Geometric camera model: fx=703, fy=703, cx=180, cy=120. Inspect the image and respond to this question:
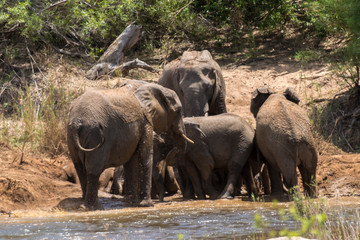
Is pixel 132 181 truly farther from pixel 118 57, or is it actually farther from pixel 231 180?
pixel 118 57

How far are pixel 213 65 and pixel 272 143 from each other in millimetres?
3444

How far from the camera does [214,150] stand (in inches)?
440

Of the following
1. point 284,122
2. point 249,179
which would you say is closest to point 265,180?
point 249,179

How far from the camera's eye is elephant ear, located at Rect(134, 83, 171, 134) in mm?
9891

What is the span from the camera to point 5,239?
720cm

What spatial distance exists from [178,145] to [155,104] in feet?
3.20

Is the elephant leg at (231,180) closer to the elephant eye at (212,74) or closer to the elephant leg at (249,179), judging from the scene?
the elephant leg at (249,179)

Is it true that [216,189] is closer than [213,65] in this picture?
Yes

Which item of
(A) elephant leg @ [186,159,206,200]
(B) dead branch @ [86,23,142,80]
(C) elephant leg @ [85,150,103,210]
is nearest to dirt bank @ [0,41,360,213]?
(B) dead branch @ [86,23,142,80]

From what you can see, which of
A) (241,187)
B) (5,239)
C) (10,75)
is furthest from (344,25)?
(5,239)

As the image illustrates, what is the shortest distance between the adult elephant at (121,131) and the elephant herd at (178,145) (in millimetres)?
13

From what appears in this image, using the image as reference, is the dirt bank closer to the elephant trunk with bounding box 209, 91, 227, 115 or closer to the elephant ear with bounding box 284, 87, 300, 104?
the elephant trunk with bounding box 209, 91, 227, 115

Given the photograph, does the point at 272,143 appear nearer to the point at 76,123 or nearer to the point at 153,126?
the point at 153,126

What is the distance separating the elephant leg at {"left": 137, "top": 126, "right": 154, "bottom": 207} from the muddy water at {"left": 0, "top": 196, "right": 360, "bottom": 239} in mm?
217
